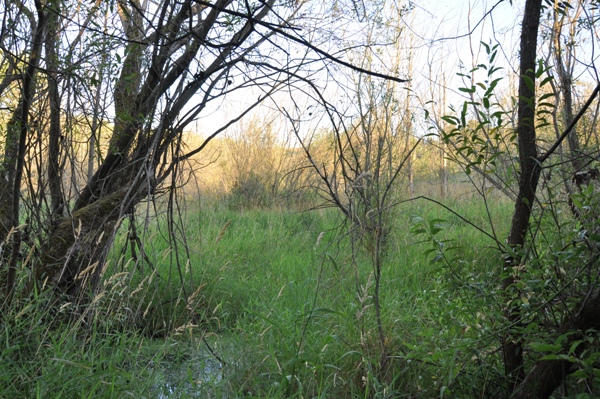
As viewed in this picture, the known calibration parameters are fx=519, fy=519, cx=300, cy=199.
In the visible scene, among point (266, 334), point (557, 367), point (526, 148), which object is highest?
point (526, 148)

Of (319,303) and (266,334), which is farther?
(319,303)

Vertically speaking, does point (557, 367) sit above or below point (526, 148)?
A: below

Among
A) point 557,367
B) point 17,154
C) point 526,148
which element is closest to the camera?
point 557,367

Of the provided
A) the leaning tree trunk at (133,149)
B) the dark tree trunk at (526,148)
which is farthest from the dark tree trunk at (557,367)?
the leaning tree trunk at (133,149)

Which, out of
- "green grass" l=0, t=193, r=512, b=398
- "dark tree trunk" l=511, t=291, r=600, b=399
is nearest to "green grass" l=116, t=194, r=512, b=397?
"green grass" l=0, t=193, r=512, b=398

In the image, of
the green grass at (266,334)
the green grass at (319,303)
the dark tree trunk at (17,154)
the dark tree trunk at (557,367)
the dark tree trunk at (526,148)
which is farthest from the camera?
the dark tree trunk at (17,154)

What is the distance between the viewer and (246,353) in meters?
2.56

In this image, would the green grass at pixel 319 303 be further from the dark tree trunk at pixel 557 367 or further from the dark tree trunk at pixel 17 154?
the dark tree trunk at pixel 17 154

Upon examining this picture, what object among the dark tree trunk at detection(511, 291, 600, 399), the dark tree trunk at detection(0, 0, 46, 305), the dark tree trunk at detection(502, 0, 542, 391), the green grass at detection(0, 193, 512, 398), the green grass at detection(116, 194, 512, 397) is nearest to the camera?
the dark tree trunk at detection(511, 291, 600, 399)

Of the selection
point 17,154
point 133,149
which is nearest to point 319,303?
point 133,149

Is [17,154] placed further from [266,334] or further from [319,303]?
[319,303]

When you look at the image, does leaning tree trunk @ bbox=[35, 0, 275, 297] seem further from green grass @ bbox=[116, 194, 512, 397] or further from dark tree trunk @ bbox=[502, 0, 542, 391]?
dark tree trunk @ bbox=[502, 0, 542, 391]

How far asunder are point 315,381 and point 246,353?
0.37 meters

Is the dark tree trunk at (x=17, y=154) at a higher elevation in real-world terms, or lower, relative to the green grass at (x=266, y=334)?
higher
